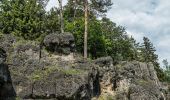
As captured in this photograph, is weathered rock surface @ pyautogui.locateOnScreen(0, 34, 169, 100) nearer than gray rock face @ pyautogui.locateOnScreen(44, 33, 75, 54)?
Yes

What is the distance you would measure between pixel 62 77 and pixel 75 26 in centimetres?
2413

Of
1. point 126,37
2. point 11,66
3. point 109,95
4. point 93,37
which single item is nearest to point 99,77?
point 109,95

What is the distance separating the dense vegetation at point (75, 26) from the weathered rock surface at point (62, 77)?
5.27 m

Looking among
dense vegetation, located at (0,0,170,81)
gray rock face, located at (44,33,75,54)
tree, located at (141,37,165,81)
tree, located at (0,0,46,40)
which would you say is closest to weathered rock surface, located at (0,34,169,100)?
gray rock face, located at (44,33,75,54)

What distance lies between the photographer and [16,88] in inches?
1063

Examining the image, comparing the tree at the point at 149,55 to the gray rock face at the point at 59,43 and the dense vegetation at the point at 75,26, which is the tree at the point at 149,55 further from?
the gray rock face at the point at 59,43

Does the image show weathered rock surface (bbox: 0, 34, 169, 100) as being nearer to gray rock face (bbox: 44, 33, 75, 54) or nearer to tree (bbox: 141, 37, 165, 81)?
gray rock face (bbox: 44, 33, 75, 54)

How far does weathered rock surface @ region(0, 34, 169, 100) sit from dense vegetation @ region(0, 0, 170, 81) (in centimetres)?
527

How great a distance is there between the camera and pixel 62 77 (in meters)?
27.7

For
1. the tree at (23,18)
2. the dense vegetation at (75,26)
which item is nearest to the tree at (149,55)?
the dense vegetation at (75,26)

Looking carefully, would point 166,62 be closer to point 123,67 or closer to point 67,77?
point 123,67

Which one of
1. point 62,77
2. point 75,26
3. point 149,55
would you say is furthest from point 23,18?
point 149,55

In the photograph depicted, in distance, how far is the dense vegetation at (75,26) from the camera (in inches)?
1674

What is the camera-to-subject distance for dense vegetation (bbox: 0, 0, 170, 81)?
42531 mm
